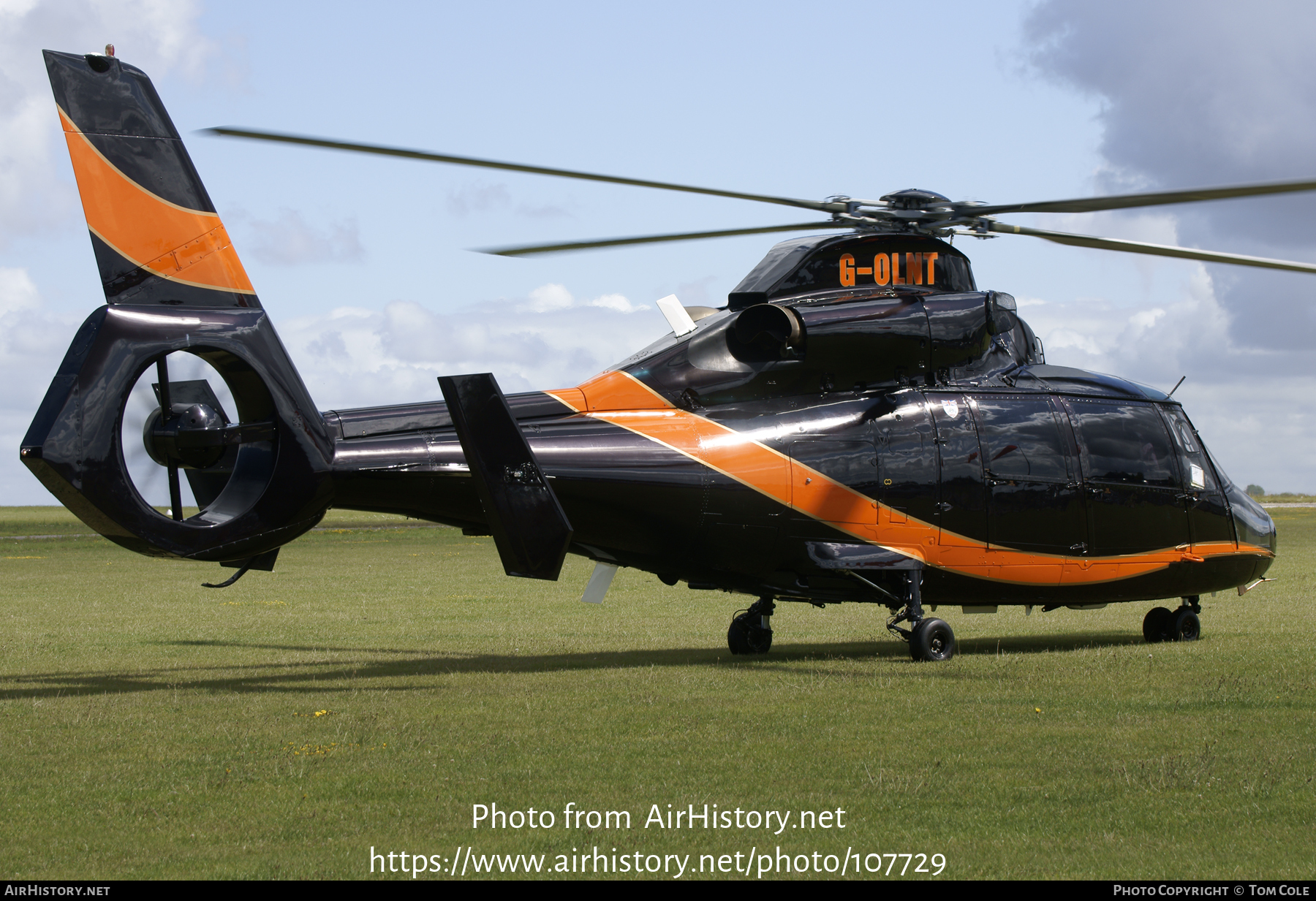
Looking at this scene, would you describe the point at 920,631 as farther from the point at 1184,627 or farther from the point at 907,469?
the point at 1184,627

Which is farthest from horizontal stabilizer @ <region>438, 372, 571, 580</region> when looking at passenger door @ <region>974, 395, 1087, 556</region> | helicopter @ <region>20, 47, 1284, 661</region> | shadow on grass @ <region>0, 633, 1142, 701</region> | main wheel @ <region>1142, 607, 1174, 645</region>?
main wheel @ <region>1142, 607, 1174, 645</region>

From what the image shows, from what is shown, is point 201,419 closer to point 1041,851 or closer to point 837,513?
point 837,513

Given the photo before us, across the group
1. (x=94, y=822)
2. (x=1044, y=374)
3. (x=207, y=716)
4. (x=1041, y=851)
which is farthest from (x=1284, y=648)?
(x=94, y=822)

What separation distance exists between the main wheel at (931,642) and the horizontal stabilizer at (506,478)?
5.08m

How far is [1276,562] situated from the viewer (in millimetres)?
34219

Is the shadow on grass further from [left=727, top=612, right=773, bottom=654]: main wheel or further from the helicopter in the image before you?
the helicopter

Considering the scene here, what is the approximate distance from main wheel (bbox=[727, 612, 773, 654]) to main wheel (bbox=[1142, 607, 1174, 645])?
5.63 metres

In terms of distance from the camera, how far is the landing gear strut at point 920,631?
48.6 ft

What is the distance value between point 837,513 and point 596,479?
3.15 metres

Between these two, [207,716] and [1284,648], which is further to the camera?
[1284,648]

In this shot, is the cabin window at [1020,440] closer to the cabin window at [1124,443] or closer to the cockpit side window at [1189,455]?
the cabin window at [1124,443]

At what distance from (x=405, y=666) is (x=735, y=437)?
16.2ft

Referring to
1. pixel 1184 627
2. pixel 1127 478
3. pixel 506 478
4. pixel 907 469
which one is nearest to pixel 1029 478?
pixel 1127 478

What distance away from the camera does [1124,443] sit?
653 inches
